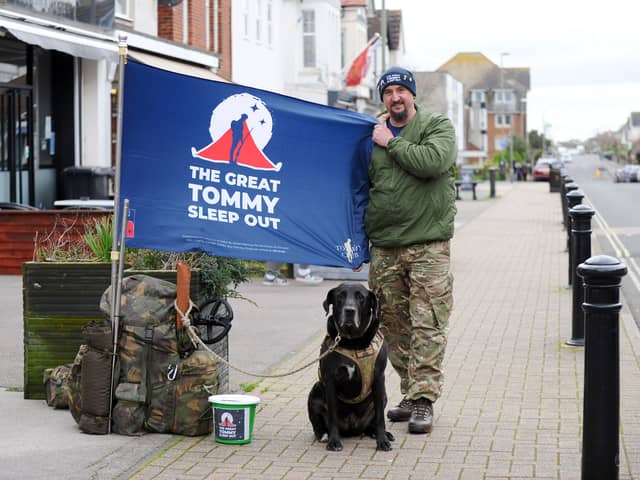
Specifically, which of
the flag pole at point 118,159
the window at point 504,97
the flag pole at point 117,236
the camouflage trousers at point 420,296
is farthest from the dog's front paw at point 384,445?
the window at point 504,97

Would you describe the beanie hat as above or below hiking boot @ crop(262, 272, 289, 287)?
above

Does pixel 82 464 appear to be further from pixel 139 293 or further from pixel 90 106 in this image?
pixel 90 106

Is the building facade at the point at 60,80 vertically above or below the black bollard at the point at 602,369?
above

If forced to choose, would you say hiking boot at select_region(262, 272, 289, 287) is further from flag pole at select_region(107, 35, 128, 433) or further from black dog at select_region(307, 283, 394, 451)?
black dog at select_region(307, 283, 394, 451)

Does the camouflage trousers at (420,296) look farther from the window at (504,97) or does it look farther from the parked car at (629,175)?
the window at (504,97)

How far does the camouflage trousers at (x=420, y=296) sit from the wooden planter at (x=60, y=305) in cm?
117

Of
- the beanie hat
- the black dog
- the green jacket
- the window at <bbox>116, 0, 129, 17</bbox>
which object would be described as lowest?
the black dog

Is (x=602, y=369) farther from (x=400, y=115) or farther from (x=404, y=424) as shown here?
(x=400, y=115)

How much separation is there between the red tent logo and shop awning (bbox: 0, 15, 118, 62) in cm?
1177

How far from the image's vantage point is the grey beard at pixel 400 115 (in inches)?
267

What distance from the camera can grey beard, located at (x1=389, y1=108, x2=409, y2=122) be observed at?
679 centimetres

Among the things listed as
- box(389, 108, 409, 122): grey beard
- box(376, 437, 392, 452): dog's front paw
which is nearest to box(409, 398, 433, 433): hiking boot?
box(376, 437, 392, 452): dog's front paw

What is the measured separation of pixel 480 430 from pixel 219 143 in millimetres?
2232

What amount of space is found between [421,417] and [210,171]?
6.04 ft
